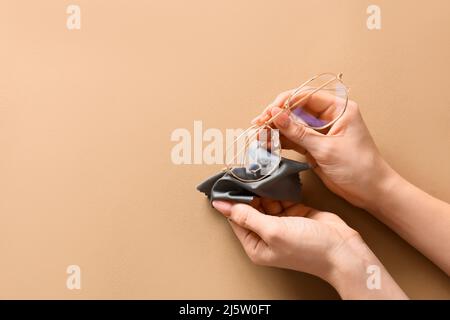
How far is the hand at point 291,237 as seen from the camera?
2.67 ft

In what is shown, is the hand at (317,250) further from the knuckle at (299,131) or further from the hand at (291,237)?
the knuckle at (299,131)

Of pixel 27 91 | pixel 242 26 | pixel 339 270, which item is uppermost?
pixel 242 26

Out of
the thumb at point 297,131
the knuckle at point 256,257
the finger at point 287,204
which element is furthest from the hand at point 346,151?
the knuckle at point 256,257

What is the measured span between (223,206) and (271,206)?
0.38ft

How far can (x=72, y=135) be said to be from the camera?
96 centimetres

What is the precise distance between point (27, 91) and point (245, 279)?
25.1 inches

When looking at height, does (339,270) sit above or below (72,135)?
below

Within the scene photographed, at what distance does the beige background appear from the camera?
94 centimetres

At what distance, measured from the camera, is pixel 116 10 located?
98 cm

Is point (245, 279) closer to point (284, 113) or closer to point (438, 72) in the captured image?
point (284, 113)

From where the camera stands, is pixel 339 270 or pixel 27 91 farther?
pixel 27 91

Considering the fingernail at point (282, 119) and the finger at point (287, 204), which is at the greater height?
the fingernail at point (282, 119)

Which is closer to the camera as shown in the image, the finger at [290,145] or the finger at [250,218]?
the finger at [250,218]
